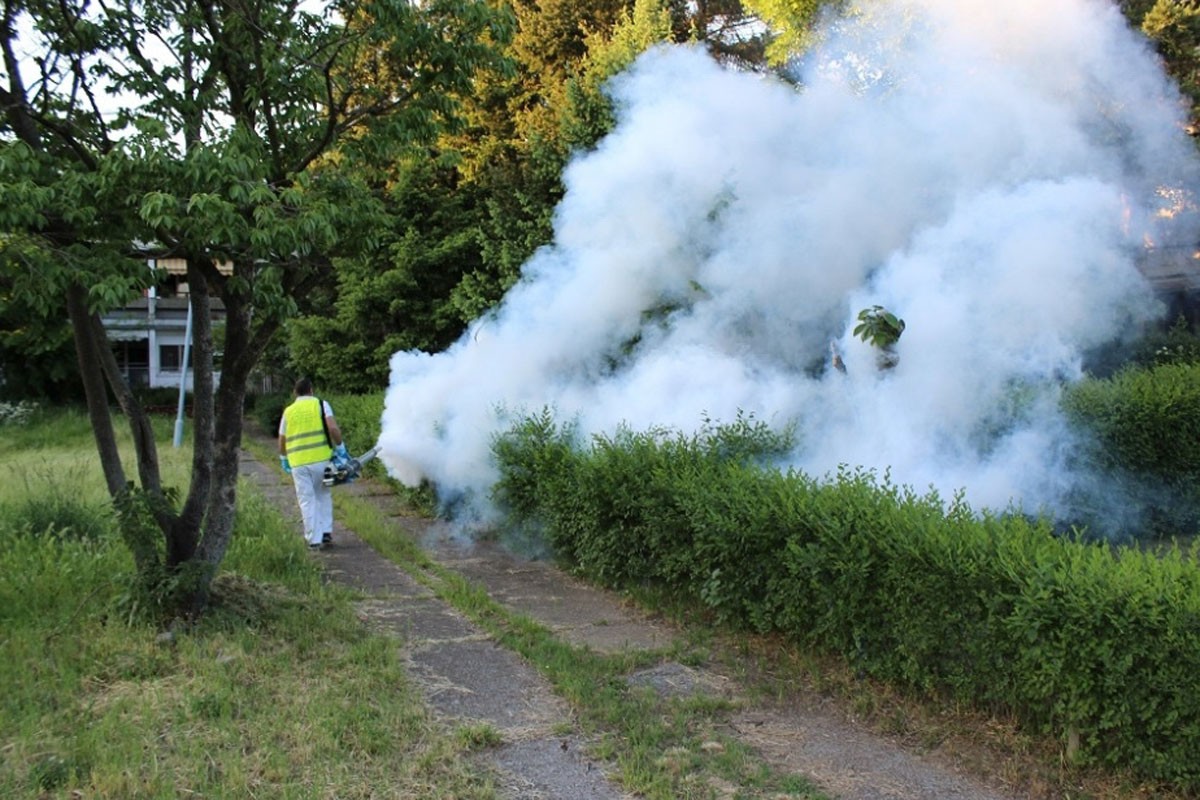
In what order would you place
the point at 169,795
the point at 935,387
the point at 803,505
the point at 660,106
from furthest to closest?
1. the point at 660,106
2. the point at 935,387
3. the point at 803,505
4. the point at 169,795

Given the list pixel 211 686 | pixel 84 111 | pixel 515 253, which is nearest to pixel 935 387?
pixel 211 686

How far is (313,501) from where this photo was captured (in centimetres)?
799

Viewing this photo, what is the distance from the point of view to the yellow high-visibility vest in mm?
8039

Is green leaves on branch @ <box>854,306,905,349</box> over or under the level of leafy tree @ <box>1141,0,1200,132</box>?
under

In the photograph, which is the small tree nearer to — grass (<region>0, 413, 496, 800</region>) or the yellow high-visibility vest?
grass (<region>0, 413, 496, 800</region>)

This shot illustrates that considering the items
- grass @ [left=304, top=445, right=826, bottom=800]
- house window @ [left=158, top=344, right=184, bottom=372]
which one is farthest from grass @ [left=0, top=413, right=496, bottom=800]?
house window @ [left=158, top=344, right=184, bottom=372]

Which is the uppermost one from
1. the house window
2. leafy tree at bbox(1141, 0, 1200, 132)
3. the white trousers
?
leafy tree at bbox(1141, 0, 1200, 132)

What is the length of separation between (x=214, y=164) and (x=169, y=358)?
3336 centimetres

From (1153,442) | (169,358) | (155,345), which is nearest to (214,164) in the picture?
(1153,442)

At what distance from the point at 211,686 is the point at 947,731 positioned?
10.9 ft

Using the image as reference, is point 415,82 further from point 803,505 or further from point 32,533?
point 32,533

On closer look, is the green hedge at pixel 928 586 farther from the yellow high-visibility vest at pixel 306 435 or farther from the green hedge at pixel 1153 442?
the green hedge at pixel 1153 442

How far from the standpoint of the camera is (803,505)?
14.7ft

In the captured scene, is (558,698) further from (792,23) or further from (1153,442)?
(792,23)
